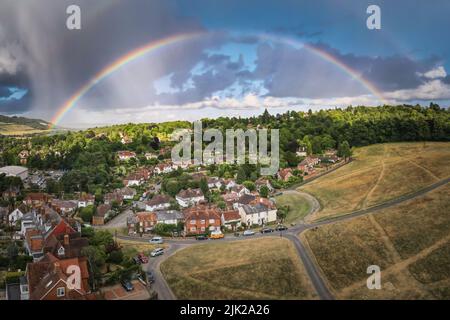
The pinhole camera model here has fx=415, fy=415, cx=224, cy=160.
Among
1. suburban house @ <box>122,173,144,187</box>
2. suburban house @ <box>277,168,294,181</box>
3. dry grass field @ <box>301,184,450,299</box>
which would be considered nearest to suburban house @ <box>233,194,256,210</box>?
dry grass field @ <box>301,184,450,299</box>

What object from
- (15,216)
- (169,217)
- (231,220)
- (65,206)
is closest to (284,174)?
(231,220)

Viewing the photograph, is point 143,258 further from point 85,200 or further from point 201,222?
point 85,200

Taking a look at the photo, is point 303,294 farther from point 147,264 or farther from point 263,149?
point 263,149

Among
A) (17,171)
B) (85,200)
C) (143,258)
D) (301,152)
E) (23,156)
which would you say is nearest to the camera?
(143,258)

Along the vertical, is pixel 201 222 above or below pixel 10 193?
below

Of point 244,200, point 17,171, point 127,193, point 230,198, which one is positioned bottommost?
point 127,193

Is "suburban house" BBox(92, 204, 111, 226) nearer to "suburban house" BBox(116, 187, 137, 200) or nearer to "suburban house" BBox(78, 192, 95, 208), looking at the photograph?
"suburban house" BBox(78, 192, 95, 208)

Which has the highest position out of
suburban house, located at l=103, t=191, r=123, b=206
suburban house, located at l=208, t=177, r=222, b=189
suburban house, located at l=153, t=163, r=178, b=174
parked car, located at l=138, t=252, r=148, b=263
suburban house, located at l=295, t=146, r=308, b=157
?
suburban house, located at l=295, t=146, r=308, b=157
